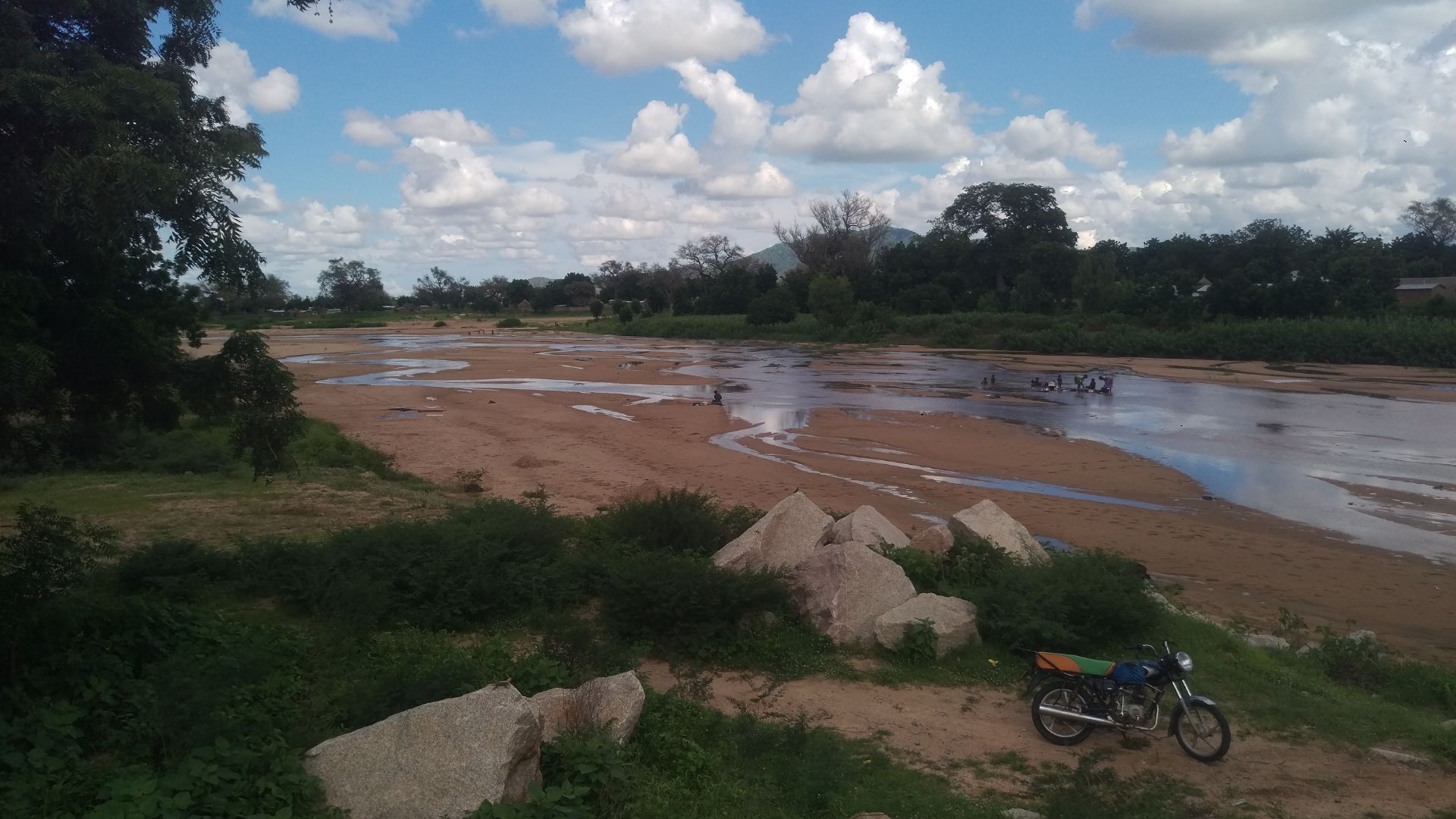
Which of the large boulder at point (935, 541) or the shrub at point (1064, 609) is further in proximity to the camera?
the large boulder at point (935, 541)

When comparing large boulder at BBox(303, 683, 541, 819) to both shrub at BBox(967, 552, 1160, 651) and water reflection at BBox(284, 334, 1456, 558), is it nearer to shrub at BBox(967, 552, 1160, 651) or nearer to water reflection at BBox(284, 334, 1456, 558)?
shrub at BBox(967, 552, 1160, 651)

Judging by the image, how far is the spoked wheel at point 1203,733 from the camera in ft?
21.8

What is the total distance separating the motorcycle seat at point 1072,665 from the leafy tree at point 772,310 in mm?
75463

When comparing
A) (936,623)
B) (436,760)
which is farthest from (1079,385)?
(436,760)

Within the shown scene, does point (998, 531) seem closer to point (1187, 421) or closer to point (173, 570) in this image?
point (173, 570)

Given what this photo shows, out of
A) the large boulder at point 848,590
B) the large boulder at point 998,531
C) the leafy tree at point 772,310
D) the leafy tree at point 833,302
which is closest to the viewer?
the large boulder at point 848,590

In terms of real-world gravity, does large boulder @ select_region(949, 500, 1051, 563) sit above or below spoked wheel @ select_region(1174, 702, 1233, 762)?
above

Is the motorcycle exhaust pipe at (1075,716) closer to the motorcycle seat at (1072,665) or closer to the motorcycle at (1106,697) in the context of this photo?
the motorcycle at (1106,697)

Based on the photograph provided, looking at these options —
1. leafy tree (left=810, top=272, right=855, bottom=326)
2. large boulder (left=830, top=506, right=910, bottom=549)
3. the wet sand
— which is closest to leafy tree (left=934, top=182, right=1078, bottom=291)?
leafy tree (left=810, top=272, right=855, bottom=326)

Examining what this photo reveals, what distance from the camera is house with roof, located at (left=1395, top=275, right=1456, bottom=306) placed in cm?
6575

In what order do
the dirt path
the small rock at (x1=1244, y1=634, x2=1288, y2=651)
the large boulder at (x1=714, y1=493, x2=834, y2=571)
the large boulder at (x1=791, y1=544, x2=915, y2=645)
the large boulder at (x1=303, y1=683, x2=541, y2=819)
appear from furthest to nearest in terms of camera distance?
the small rock at (x1=1244, y1=634, x2=1288, y2=651) → the large boulder at (x1=714, y1=493, x2=834, y2=571) → the large boulder at (x1=791, y1=544, x2=915, y2=645) → the dirt path → the large boulder at (x1=303, y1=683, x2=541, y2=819)

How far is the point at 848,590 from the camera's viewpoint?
9.05 meters

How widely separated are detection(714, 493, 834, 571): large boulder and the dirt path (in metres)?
1.67

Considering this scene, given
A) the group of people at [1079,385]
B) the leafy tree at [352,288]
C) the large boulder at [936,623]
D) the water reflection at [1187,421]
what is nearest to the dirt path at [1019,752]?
the large boulder at [936,623]
